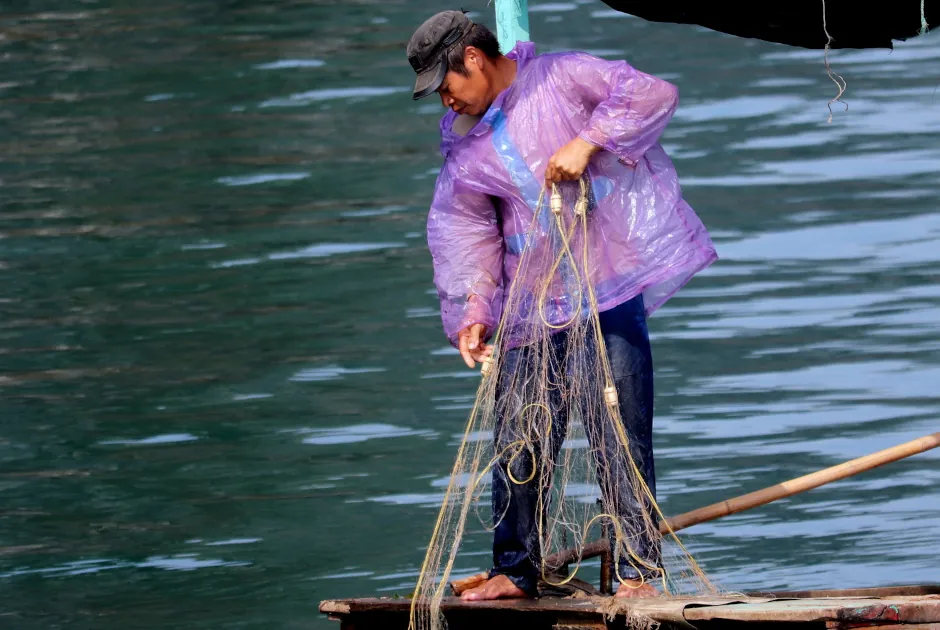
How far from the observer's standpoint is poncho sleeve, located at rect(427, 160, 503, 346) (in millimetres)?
4473

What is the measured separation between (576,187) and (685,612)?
120 centimetres

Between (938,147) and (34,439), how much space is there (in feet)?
27.0

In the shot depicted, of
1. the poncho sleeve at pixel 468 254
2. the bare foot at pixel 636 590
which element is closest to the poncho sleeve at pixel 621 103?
the poncho sleeve at pixel 468 254

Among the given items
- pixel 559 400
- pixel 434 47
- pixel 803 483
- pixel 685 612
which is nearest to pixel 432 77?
pixel 434 47

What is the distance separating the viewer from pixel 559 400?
14.5 feet

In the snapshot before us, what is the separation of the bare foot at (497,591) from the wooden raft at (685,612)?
61 mm

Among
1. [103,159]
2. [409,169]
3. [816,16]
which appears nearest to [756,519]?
[816,16]

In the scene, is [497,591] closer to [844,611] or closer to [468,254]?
[468,254]

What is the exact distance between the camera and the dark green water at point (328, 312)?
8047 millimetres

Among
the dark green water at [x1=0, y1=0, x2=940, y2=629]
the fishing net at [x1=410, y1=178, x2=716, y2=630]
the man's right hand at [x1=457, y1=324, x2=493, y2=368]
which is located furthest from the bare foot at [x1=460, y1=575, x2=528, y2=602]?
the dark green water at [x1=0, y1=0, x2=940, y2=629]

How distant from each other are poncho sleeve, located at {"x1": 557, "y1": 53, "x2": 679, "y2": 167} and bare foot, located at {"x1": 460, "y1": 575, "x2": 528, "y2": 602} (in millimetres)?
1217

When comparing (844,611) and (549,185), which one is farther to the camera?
(549,185)

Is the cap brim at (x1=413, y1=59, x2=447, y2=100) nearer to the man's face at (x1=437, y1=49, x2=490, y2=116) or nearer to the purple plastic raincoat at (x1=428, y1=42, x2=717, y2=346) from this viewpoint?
the man's face at (x1=437, y1=49, x2=490, y2=116)

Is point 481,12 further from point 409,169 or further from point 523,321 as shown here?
point 523,321
